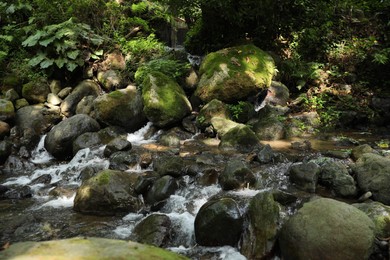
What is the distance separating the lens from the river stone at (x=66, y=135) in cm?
917

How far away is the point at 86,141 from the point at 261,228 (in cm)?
583

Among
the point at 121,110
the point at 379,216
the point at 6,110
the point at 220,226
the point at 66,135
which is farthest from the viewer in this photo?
the point at 6,110

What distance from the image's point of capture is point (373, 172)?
5.83 metres

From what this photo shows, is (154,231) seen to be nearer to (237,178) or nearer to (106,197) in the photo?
(106,197)

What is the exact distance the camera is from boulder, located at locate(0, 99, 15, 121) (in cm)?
1006

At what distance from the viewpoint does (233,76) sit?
986 centimetres

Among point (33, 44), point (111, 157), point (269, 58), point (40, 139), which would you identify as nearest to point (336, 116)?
point (269, 58)

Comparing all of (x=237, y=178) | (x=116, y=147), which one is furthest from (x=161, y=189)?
(x=116, y=147)

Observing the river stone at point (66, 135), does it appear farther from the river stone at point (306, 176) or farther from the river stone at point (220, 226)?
the river stone at point (306, 176)

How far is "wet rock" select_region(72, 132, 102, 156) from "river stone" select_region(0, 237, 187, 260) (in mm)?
6792

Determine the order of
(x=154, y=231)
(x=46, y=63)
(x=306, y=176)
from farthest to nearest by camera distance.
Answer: (x=46, y=63) < (x=306, y=176) < (x=154, y=231)

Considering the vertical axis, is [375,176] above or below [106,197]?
above

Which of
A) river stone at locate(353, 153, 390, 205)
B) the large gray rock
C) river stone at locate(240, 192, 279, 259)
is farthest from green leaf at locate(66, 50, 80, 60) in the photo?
the large gray rock

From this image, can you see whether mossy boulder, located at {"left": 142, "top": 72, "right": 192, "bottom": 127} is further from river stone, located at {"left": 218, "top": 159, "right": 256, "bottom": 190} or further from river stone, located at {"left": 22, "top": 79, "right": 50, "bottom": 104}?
river stone, located at {"left": 22, "top": 79, "right": 50, "bottom": 104}
